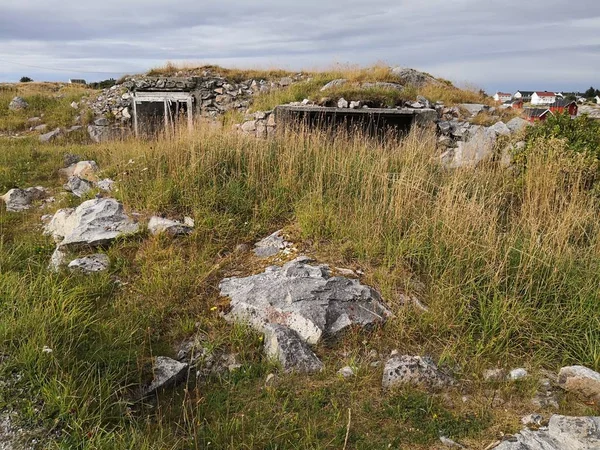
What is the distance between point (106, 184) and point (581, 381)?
6673mm

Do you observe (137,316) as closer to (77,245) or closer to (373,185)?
(77,245)

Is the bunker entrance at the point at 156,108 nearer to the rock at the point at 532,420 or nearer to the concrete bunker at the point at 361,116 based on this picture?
the concrete bunker at the point at 361,116

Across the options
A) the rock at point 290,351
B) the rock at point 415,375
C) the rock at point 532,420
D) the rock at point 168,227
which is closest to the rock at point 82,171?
the rock at point 168,227

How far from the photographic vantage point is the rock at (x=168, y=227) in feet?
16.7

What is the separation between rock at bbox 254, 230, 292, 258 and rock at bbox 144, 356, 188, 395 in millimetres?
1806

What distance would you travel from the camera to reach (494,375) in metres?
3.23

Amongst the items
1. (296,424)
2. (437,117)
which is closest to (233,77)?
(437,117)

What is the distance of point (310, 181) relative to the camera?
6059 mm

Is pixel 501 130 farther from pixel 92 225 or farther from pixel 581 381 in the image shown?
pixel 92 225

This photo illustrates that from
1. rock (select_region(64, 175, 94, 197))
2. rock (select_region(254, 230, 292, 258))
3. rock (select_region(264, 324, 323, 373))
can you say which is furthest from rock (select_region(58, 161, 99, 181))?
rock (select_region(264, 324, 323, 373))

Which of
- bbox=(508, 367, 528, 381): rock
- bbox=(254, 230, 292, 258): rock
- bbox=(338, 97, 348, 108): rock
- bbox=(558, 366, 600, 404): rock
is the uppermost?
bbox=(338, 97, 348, 108): rock

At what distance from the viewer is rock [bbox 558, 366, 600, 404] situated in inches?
118

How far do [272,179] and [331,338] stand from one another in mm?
3058

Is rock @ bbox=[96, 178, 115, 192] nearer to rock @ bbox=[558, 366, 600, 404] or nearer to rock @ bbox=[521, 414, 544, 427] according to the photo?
rock @ bbox=[521, 414, 544, 427]
